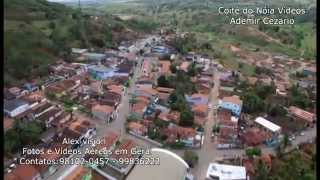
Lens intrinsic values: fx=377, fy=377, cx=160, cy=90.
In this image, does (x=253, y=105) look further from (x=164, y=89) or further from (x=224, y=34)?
(x=224, y=34)

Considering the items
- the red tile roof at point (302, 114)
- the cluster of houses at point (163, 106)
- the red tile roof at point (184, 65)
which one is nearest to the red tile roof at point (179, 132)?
the cluster of houses at point (163, 106)

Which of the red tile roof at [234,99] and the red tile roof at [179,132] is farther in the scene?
the red tile roof at [234,99]

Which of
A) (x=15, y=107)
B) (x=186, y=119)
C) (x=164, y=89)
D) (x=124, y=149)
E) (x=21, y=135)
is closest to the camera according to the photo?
(x=124, y=149)

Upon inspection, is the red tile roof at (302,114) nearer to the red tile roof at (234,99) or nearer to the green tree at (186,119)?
the red tile roof at (234,99)

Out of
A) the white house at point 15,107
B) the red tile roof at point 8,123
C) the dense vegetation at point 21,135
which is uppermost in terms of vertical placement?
the white house at point 15,107

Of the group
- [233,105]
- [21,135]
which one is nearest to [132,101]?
[233,105]

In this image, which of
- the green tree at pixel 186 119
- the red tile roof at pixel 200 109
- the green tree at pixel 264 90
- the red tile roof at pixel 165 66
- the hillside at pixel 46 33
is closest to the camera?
the green tree at pixel 186 119

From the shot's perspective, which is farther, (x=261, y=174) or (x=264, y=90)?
(x=264, y=90)

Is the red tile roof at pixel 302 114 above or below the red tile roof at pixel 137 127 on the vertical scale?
below
